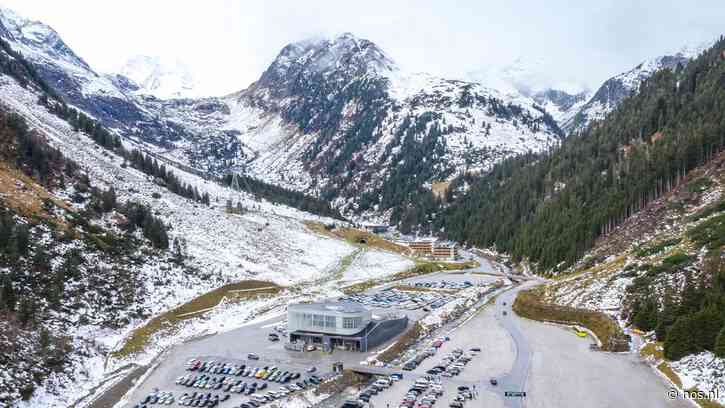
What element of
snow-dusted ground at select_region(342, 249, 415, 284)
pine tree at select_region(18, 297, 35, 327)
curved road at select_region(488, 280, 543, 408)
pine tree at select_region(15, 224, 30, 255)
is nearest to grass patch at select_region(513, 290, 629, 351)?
curved road at select_region(488, 280, 543, 408)

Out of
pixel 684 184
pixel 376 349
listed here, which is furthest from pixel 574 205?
pixel 376 349

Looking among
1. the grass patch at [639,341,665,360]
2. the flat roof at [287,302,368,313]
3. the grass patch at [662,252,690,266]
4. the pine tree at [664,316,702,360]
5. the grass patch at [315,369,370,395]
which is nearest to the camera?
the grass patch at [315,369,370,395]

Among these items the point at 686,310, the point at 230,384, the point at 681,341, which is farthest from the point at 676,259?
the point at 230,384

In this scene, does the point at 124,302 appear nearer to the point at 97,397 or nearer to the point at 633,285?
the point at 97,397

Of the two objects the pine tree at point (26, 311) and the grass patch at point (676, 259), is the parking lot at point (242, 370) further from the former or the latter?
the grass patch at point (676, 259)

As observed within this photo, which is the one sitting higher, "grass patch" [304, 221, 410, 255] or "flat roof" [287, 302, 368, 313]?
"grass patch" [304, 221, 410, 255]

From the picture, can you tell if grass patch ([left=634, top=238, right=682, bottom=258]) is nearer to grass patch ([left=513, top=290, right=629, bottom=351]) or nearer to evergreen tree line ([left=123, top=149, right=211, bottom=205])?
grass patch ([left=513, top=290, right=629, bottom=351])
